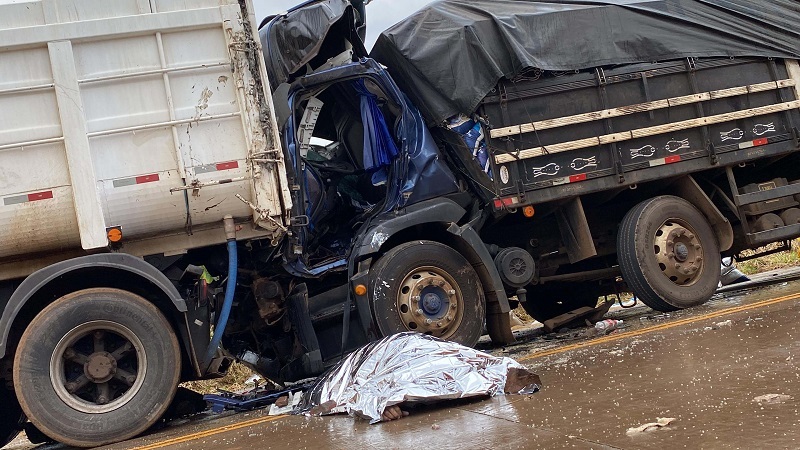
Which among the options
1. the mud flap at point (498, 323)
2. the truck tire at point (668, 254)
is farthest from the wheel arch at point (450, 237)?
the truck tire at point (668, 254)

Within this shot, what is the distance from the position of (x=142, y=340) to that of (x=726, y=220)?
207 inches

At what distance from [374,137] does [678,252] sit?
2.89 meters

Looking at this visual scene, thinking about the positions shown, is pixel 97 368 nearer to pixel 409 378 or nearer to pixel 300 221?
pixel 300 221

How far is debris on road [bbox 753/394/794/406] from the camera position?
12.2 feet

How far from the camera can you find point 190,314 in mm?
5926

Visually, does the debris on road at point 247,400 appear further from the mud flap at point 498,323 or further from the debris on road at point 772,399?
the debris on road at point 772,399

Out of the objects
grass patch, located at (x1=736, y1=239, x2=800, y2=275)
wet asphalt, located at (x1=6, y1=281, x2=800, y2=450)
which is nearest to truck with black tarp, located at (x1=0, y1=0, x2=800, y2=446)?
wet asphalt, located at (x1=6, y1=281, x2=800, y2=450)

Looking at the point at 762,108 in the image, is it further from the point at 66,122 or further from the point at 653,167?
the point at 66,122

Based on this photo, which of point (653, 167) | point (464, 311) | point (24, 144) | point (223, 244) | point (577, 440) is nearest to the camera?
point (577, 440)

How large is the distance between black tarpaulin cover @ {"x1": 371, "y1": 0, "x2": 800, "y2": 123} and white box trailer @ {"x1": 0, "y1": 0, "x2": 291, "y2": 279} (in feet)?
5.19

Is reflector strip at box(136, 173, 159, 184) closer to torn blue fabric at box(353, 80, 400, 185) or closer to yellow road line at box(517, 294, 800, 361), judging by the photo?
torn blue fabric at box(353, 80, 400, 185)

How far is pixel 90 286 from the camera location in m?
5.85

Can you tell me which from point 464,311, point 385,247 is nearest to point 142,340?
point 385,247

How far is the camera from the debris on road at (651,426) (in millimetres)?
3617
